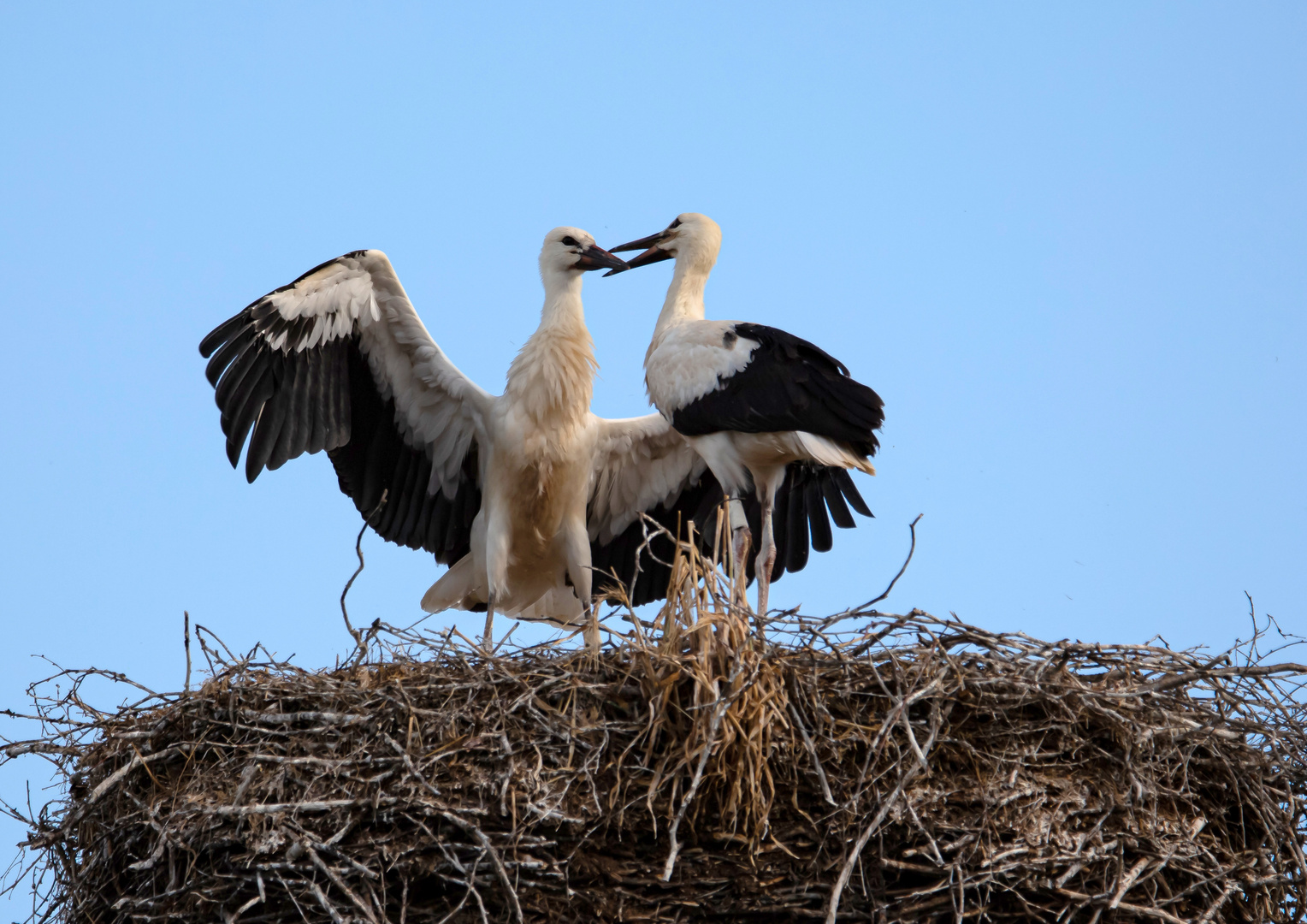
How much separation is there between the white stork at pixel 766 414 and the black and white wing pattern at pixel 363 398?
0.93 metres

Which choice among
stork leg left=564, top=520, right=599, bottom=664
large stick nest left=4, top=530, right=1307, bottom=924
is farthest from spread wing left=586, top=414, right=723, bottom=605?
large stick nest left=4, top=530, right=1307, bottom=924

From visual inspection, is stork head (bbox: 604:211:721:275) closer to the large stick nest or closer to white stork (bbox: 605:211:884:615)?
white stork (bbox: 605:211:884:615)

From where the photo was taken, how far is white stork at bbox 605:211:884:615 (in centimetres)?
550

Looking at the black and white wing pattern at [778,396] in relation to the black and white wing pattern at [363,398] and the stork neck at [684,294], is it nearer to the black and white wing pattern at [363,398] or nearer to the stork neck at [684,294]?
the stork neck at [684,294]

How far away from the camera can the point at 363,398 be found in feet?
21.0

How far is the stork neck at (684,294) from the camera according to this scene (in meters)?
6.32

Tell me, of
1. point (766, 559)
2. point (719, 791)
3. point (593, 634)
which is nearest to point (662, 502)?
point (766, 559)

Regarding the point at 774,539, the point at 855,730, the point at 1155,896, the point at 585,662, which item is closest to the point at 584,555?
the point at 774,539

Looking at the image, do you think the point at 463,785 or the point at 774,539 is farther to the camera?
the point at 774,539

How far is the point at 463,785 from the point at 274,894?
570 mm

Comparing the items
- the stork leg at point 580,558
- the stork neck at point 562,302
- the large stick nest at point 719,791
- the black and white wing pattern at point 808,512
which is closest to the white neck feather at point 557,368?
the stork neck at point 562,302

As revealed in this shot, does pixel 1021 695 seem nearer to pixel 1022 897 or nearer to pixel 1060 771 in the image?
pixel 1060 771

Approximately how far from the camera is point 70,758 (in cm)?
457

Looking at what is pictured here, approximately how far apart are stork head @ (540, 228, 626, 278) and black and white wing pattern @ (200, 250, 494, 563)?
0.67 meters
